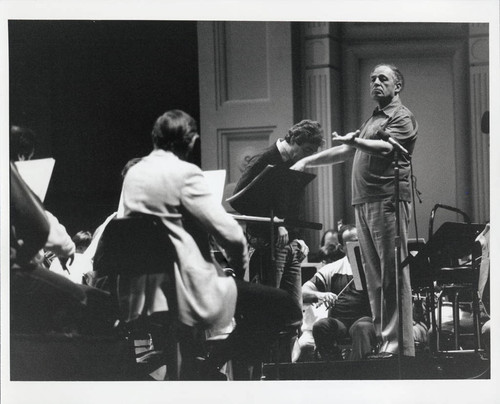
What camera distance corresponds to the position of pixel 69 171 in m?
5.22

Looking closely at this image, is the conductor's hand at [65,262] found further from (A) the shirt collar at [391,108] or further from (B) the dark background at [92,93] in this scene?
(A) the shirt collar at [391,108]

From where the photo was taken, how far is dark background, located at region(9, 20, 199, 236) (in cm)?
515

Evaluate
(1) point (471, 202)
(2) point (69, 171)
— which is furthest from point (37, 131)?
(1) point (471, 202)

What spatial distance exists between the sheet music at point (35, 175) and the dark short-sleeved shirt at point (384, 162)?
171 cm

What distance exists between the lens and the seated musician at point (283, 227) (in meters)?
5.09

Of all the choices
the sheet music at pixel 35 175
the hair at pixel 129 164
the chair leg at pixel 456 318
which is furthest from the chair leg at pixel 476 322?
the sheet music at pixel 35 175

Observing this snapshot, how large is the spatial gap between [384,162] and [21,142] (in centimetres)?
202

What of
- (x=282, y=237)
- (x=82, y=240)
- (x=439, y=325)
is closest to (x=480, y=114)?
(x=439, y=325)

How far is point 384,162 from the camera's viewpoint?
5188mm

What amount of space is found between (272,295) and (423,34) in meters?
1.72

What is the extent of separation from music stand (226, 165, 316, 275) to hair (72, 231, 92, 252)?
0.80 metres

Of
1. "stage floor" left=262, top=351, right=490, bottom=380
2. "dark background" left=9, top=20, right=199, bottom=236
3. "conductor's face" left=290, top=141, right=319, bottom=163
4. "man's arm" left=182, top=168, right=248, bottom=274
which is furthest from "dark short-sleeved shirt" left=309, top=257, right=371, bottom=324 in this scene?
"dark background" left=9, top=20, right=199, bottom=236

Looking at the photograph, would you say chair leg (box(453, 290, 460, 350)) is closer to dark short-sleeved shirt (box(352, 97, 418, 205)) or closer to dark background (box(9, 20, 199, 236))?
dark short-sleeved shirt (box(352, 97, 418, 205))
